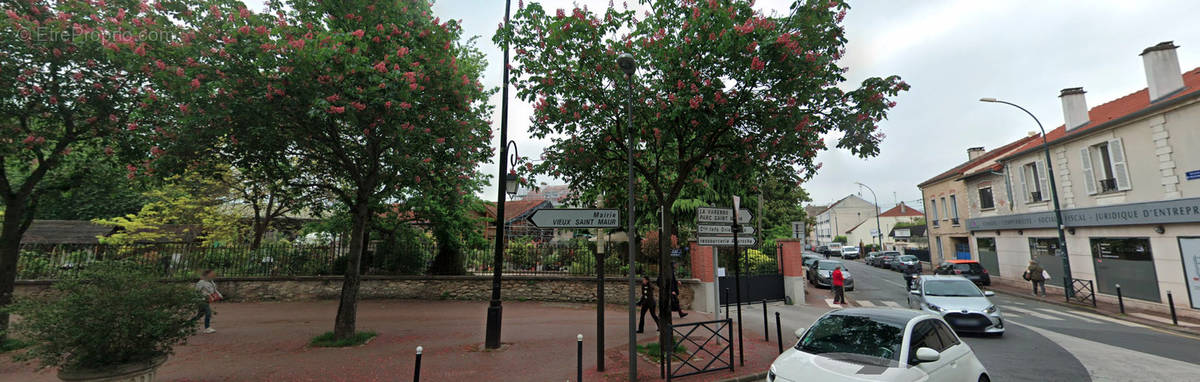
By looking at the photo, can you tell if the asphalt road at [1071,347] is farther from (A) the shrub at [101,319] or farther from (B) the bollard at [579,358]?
(A) the shrub at [101,319]

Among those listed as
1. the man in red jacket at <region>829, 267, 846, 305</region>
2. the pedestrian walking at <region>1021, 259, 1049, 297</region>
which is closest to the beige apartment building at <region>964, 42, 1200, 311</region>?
the pedestrian walking at <region>1021, 259, 1049, 297</region>

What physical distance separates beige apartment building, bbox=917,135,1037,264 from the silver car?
18.6 meters

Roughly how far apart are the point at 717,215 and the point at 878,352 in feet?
11.4

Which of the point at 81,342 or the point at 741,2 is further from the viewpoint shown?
the point at 741,2

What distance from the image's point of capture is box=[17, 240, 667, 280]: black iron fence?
571 inches

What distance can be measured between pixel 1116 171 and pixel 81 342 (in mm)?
27989

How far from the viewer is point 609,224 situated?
7242 mm

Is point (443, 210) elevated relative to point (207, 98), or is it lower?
lower

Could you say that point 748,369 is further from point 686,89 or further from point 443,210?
point 443,210

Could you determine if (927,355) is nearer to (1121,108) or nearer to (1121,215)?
(1121,215)

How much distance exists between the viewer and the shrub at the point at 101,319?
4.99m

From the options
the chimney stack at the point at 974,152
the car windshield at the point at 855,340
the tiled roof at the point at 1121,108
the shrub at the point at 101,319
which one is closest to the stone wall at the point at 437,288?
the car windshield at the point at 855,340

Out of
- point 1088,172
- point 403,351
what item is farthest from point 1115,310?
point 403,351

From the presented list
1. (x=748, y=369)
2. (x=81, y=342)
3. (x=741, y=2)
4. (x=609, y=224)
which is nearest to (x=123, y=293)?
(x=81, y=342)
